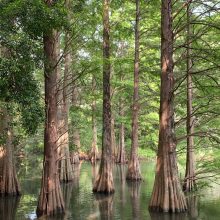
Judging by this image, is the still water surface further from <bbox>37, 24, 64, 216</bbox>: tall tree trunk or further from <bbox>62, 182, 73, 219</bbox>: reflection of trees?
<bbox>37, 24, 64, 216</bbox>: tall tree trunk

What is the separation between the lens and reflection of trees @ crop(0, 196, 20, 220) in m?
10.9

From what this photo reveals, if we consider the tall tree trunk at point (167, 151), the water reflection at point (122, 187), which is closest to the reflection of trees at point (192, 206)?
the tall tree trunk at point (167, 151)

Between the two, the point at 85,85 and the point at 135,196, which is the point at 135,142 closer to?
the point at 135,196

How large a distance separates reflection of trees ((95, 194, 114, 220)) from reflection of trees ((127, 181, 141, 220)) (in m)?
0.70

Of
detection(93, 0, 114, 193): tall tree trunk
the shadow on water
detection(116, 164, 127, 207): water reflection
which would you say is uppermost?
detection(93, 0, 114, 193): tall tree trunk

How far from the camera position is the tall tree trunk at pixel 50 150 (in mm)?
10508

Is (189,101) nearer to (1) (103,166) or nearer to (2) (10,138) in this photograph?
(1) (103,166)

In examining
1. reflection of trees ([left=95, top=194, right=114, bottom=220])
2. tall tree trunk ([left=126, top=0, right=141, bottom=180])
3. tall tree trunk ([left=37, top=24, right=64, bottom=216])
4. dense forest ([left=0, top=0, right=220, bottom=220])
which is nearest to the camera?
dense forest ([left=0, top=0, right=220, bottom=220])

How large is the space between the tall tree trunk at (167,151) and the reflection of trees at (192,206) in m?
0.42

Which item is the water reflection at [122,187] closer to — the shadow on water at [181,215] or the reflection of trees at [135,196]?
the reflection of trees at [135,196]

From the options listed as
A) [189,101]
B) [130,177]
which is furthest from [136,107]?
[189,101]

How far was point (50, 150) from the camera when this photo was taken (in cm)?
1088

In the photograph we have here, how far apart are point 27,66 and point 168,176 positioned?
495cm

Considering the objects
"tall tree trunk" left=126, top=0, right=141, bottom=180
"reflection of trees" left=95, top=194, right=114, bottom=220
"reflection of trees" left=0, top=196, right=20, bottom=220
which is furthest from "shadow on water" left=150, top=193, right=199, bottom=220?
"tall tree trunk" left=126, top=0, right=141, bottom=180
